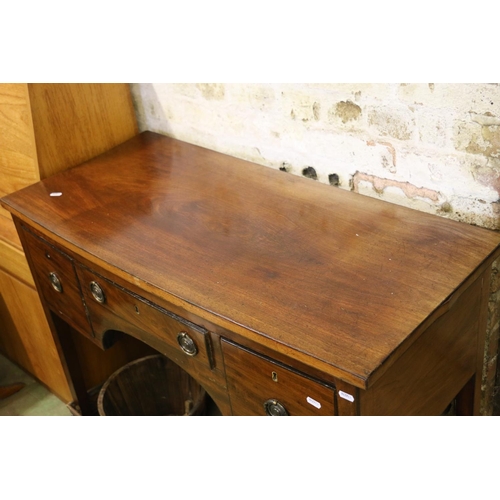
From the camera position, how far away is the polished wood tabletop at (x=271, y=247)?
132cm

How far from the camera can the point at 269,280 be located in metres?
1.46

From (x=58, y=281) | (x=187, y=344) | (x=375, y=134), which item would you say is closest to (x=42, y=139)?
(x=58, y=281)

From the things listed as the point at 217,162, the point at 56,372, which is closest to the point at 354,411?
the point at 217,162

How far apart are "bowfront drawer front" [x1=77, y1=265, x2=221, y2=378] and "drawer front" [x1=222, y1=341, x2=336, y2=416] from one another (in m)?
0.06

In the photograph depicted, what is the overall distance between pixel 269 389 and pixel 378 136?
673 mm


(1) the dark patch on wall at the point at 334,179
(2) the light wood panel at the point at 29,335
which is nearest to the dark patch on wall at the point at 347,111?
(1) the dark patch on wall at the point at 334,179

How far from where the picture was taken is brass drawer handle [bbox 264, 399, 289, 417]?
1433mm

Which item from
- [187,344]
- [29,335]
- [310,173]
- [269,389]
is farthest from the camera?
[29,335]

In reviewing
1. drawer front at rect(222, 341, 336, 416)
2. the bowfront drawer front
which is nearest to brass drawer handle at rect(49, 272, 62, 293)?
the bowfront drawer front

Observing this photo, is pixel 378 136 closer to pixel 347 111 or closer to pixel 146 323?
pixel 347 111

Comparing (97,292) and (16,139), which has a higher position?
(16,139)

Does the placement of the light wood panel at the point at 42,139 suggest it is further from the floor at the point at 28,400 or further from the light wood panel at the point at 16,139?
the floor at the point at 28,400

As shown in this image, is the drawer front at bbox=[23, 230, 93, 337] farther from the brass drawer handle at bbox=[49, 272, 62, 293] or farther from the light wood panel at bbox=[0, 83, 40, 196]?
the light wood panel at bbox=[0, 83, 40, 196]

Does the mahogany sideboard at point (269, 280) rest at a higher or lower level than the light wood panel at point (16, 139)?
lower
